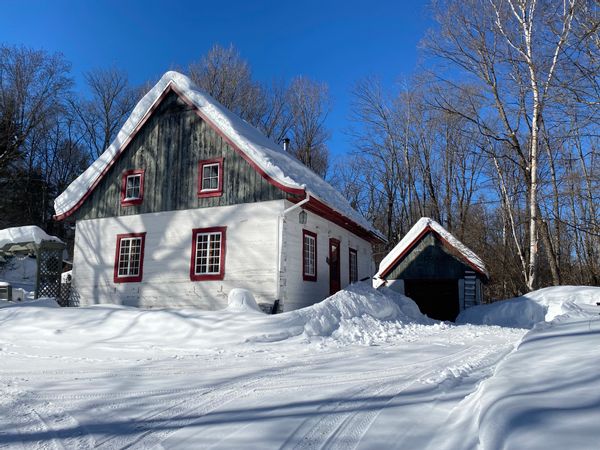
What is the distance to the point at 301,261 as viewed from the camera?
13883 millimetres

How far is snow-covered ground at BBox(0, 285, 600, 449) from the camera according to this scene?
Answer: 3.19 m

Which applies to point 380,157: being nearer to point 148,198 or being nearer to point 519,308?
point 519,308

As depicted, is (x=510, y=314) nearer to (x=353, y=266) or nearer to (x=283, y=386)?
(x=353, y=266)

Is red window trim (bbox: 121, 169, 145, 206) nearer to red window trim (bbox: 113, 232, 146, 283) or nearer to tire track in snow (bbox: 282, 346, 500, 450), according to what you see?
red window trim (bbox: 113, 232, 146, 283)

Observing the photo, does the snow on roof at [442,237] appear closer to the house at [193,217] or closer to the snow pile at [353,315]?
the snow pile at [353,315]

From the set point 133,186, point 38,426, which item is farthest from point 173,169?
point 38,426

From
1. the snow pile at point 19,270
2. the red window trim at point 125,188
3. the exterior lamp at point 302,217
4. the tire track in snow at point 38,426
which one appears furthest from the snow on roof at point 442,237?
the snow pile at point 19,270

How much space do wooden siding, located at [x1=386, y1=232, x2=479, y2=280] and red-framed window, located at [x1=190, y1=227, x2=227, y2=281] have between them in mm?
10020

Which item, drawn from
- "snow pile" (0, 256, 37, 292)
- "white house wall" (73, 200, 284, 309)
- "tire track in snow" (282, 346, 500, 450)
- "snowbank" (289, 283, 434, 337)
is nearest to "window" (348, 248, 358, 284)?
"snowbank" (289, 283, 434, 337)

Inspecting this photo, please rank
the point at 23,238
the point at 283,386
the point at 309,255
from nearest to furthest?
the point at 283,386
the point at 309,255
the point at 23,238

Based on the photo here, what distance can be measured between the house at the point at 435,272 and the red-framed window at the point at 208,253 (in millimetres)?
9852

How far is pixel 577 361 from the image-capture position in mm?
3855

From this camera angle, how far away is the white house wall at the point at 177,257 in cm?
1284

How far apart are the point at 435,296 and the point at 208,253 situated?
37.7 ft
